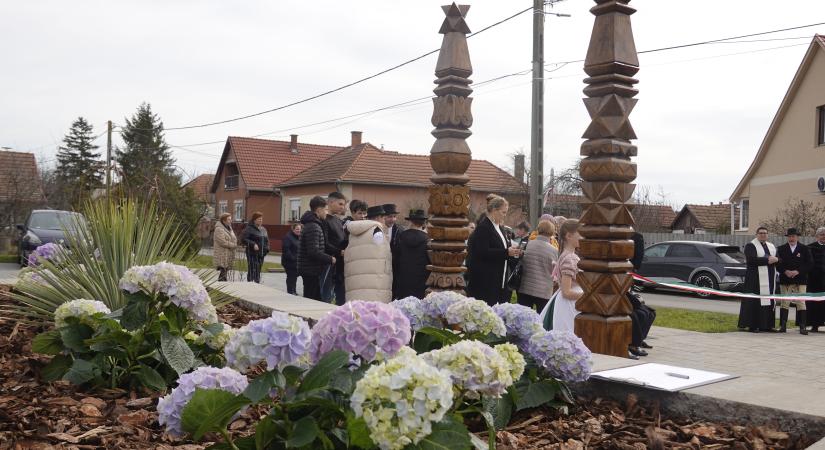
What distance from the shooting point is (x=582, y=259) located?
563cm

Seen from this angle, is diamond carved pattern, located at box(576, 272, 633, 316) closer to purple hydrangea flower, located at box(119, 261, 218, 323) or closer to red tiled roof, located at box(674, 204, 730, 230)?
purple hydrangea flower, located at box(119, 261, 218, 323)

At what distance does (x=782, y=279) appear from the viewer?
13.2m

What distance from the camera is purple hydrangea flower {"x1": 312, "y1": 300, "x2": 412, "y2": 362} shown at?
217 cm

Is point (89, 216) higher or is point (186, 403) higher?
point (89, 216)

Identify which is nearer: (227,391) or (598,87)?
(227,391)

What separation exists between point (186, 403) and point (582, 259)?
3.93m

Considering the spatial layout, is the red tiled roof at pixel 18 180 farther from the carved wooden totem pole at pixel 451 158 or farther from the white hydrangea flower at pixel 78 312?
the white hydrangea flower at pixel 78 312

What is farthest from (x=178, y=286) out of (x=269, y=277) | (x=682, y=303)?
(x=269, y=277)

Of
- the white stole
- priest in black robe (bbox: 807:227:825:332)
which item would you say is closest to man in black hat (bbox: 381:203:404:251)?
→ the white stole

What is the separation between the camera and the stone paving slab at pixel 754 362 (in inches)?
116

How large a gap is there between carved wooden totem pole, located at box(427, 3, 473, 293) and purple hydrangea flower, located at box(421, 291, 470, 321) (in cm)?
434

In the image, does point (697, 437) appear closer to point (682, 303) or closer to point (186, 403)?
point (186, 403)

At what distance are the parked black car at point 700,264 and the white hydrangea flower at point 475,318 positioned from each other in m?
17.9

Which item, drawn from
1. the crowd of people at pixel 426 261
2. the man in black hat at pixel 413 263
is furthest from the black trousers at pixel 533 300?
the man in black hat at pixel 413 263
